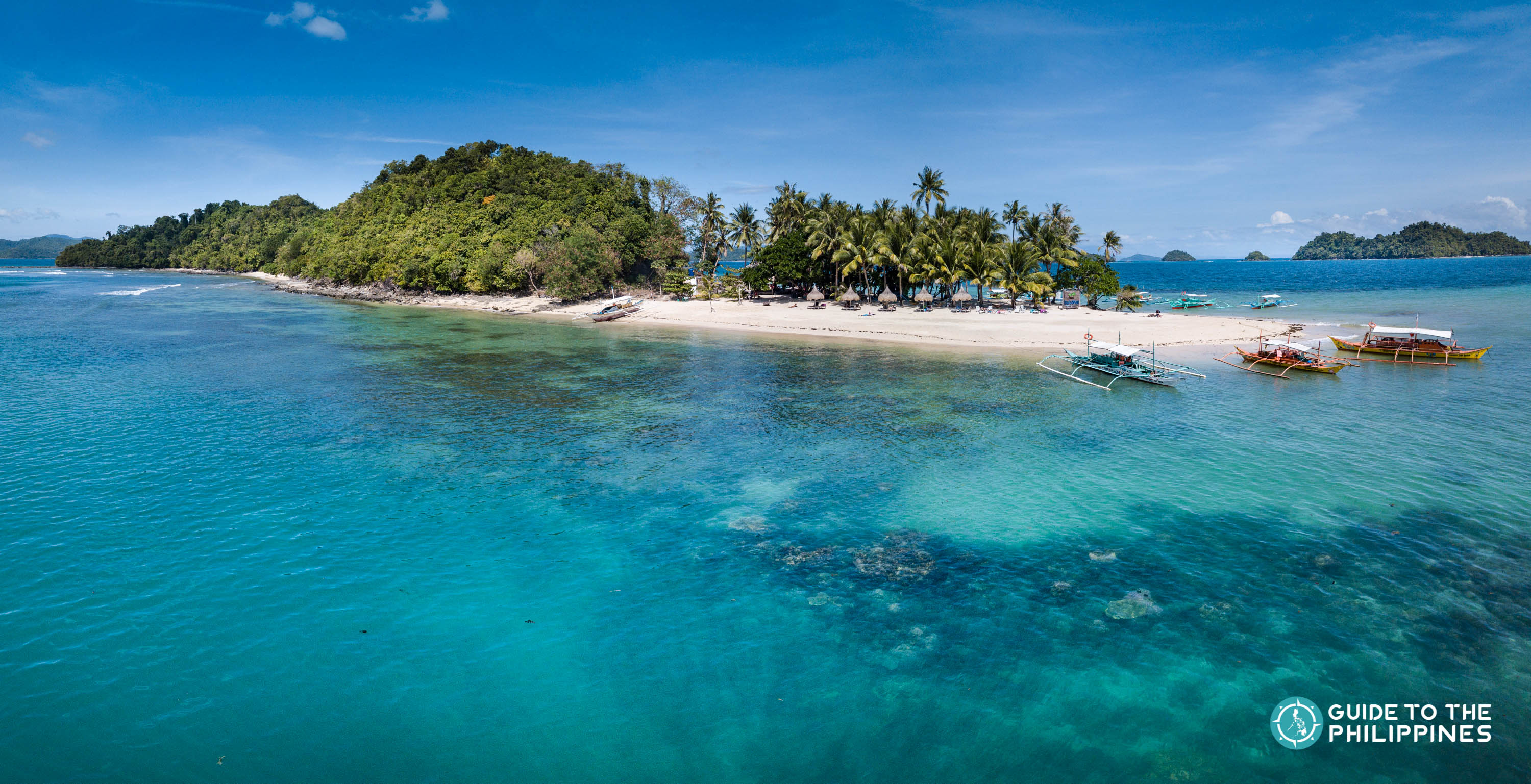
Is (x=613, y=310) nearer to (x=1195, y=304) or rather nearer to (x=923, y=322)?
(x=923, y=322)

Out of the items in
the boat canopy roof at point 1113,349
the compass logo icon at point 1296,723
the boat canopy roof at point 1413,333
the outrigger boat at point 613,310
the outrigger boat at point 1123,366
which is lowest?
the compass logo icon at point 1296,723

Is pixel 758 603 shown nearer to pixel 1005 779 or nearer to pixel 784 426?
pixel 1005 779

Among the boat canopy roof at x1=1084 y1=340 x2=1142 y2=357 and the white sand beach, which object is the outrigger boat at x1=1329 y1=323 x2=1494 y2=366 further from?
the boat canopy roof at x1=1084 y1=340 x2=1142 y2=357

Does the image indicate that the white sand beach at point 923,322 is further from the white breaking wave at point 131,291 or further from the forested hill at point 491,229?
the white breaking wave at point 131,291

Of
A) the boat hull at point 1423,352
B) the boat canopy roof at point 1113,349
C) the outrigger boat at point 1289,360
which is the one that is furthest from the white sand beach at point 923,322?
the boat canopy roof at point 1113,349

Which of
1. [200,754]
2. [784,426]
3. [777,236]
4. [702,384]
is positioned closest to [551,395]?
[702,384]

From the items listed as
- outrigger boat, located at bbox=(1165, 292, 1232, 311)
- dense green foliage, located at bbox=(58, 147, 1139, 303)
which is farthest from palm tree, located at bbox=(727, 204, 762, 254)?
outrigger boat, located at bbox=(1165, 292, 1232, 311)

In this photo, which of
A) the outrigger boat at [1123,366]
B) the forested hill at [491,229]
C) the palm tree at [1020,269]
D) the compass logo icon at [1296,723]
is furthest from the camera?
the forested hill at [491,229]
